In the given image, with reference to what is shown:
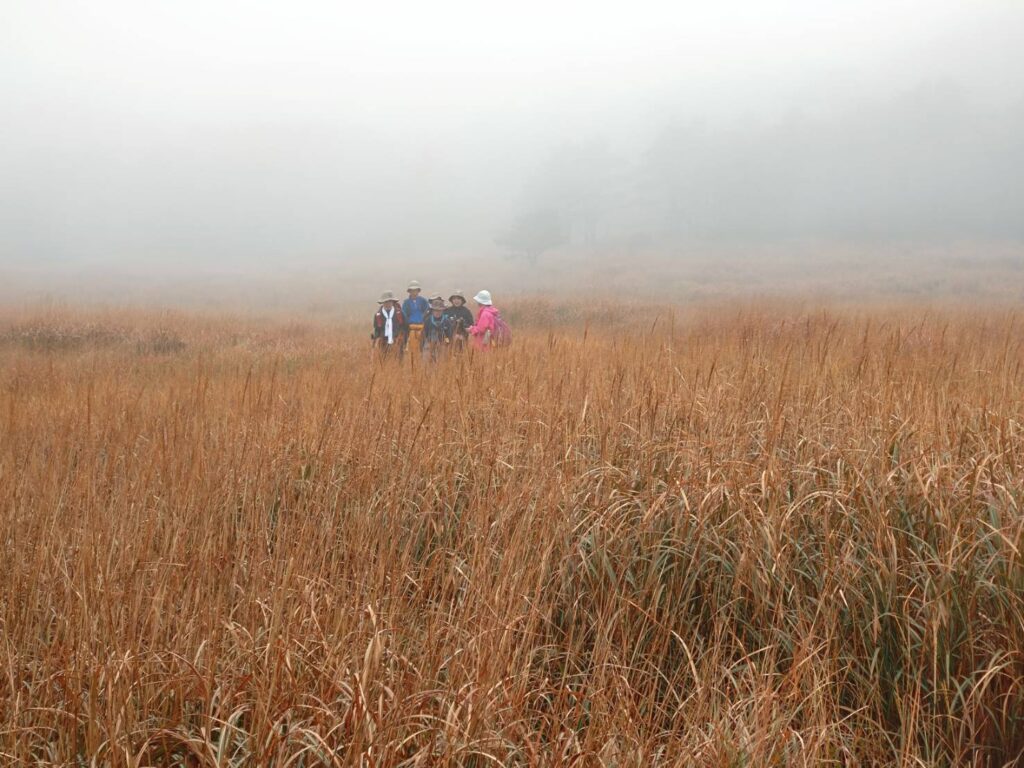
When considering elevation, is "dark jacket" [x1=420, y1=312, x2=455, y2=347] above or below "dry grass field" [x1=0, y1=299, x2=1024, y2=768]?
above

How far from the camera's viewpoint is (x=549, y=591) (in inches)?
94.7

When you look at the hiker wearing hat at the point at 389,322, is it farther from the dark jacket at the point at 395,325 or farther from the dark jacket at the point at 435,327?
the dark jacket at the point at 435,327

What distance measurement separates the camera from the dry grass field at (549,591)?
5.46 ft

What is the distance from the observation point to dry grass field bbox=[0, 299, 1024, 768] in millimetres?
1664

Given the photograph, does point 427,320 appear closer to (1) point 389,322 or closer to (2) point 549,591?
(1) point 389,322

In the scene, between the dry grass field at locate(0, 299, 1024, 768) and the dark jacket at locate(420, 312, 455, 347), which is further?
the dark jacket at locate(420, 312, 455, 347)

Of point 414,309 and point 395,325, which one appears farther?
point 414,309

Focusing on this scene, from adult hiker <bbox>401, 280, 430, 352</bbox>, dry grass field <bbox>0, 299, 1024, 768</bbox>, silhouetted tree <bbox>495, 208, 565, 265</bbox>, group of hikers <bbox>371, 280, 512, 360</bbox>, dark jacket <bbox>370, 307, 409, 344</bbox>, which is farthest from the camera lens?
silhouetted tree <bbox>495, 208, 565, 265</bbox>

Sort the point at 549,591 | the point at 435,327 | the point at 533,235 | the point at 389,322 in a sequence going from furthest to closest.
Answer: the point at 533,235
the point at 389,322
the point at 435,327
the point at 549,591

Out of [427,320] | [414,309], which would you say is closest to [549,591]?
[427,320]

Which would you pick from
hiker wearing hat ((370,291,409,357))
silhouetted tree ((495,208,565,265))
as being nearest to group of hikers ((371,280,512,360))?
hiker wearing hat ((370,291,409,357))

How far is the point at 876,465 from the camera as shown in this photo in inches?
107

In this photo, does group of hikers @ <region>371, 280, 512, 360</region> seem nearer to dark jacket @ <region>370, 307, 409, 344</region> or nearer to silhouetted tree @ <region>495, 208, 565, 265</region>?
dark jacket @ <region>370, 307, 409, 344</region>

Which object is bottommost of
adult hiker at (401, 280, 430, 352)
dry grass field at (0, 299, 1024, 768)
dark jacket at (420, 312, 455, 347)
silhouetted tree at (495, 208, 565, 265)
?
dry grass field at (0, 299, 1024, 768)
